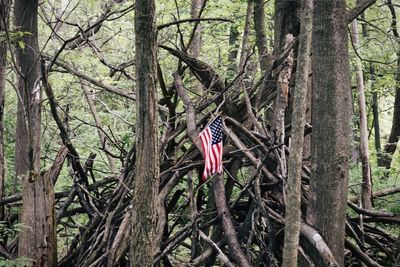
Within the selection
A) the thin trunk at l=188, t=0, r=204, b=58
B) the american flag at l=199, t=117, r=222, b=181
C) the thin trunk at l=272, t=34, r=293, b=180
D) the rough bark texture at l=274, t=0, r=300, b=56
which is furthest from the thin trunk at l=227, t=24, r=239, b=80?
the american flag at l=199, t=117, r=222, b=181

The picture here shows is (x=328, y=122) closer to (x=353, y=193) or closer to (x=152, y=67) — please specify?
(x=152, y=67)

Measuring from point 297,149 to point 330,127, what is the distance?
2.52 feet

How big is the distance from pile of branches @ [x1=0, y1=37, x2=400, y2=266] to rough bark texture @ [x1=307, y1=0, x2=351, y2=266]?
0.22 meters

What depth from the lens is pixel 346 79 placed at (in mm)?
4832

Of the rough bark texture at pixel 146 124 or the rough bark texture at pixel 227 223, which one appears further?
the rough bark texture at pixel 227 223

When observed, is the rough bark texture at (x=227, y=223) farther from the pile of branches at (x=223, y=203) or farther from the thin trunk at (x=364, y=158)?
the thin trunk at (x=364, y=158)

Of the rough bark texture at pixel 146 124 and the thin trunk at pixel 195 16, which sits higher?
the thin trunk at pixel 195 16

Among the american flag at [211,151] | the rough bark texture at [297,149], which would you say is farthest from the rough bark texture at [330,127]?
the american flag at [211,151]

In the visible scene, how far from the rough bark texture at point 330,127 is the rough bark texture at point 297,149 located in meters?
0.66

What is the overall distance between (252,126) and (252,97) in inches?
16.1

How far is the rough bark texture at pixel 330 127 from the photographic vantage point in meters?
4.76

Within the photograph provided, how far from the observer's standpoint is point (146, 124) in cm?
386

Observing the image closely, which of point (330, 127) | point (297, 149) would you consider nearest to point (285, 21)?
point (330, 127)

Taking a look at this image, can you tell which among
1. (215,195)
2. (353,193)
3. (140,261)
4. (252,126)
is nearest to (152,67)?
(140,261)
